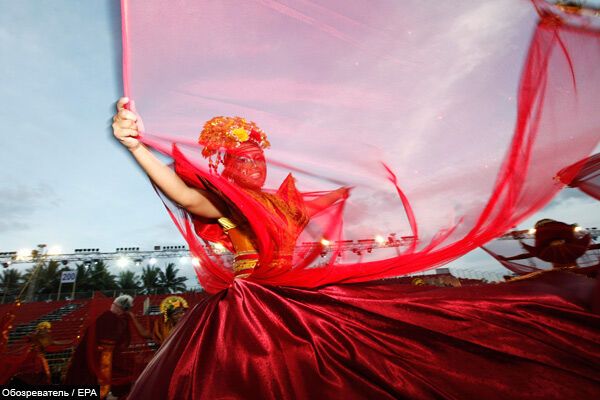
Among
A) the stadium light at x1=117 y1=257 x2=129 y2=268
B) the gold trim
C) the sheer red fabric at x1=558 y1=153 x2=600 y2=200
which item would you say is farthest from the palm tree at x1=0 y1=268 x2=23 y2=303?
the sheer red fabric at x1=558 y1=153 x2=600 y2=200

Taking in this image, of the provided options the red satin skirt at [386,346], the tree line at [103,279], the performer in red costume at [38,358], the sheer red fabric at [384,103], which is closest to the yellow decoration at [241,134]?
the sheer red fabric at [384,103]

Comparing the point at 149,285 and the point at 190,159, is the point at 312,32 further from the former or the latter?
the point at 149,285

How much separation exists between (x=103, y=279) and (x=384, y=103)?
43.9 meters

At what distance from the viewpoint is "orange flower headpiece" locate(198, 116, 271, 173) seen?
1.59 m

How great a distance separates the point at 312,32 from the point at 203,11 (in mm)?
530

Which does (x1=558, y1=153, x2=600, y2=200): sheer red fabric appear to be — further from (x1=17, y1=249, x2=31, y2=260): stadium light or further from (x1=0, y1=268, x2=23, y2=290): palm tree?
(x1=0, y1=268, x2=23, y2=290): palm tree

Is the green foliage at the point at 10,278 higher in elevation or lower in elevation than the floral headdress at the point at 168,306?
higher

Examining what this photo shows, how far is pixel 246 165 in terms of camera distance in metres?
1.71

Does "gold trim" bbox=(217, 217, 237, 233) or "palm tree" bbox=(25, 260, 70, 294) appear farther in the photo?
"palm tree" bbox=(25, 260, 70, 294)

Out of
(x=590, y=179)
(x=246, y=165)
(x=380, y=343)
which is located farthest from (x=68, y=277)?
(x=590, y=179)

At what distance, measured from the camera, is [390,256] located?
150cm

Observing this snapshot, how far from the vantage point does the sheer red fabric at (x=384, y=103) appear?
4.66 ft

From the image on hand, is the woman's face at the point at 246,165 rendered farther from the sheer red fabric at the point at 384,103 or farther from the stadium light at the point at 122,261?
the stadium light at the point at 122,261

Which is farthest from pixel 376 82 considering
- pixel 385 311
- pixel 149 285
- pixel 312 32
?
pixel 149 285
